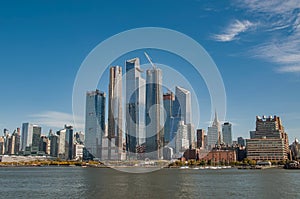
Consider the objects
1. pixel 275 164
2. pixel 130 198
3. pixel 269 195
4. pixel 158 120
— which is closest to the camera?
pixel 130 198

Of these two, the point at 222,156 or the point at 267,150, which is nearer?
the point at 267,150

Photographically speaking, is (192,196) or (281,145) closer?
(192,196)

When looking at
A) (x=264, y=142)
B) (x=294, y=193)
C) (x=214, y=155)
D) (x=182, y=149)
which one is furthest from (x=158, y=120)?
(x=294, y=193)

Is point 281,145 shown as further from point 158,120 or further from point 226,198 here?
point 226,198

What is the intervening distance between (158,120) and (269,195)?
509 feet

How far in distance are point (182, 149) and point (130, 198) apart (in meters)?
165

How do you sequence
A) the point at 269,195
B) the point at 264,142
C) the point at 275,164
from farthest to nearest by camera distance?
the point at 264,142 < the point at 275,164 < the point at 269,195

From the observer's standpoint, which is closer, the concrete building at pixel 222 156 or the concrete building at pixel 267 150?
the concrete building at pixel 267 150

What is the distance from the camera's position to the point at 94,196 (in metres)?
36.5

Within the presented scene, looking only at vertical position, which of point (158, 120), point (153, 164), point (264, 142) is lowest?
point (153, 164)

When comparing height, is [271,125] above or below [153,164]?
above

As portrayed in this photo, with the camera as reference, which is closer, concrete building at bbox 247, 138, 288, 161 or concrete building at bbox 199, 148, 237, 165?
concrete building at bbox 247, 138, 288, 161

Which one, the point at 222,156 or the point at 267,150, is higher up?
the point at 267,150

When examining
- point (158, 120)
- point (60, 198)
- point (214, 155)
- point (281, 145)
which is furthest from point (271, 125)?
point (60, 198)
